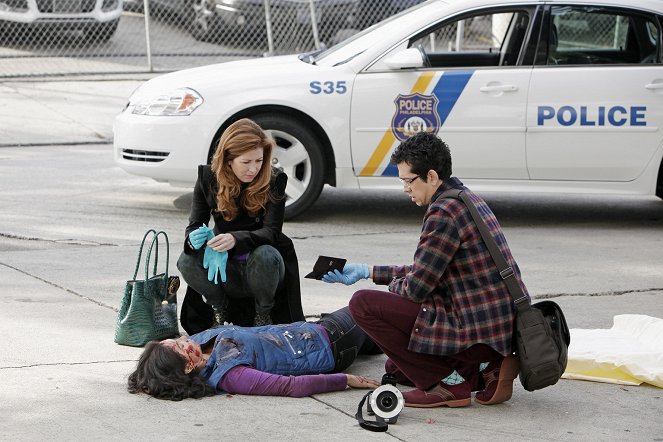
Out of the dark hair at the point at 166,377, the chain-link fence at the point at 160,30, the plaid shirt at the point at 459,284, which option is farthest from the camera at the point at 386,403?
the chain-link fence at the point at 160,30

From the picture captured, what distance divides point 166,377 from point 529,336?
144cm

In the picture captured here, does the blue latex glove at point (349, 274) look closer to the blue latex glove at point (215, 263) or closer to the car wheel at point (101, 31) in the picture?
the blue latex glove at point (215, 263)

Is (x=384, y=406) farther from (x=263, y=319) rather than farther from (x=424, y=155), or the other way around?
(x=263, y=319)

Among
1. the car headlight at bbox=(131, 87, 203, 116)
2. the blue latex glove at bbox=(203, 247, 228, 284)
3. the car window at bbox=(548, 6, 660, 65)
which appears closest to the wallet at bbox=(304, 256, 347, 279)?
the blue latex glove at bbox=(203, 247, 228, 284)

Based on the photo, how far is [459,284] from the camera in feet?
15.3

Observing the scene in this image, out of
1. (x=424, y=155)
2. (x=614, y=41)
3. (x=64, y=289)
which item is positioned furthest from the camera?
(x=614, y=41)

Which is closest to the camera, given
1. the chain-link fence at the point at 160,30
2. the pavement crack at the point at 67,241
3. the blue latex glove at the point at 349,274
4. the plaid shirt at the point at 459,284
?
the plaid shirt at the point at 459,284

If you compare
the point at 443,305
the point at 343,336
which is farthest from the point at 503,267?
the point at 343,336

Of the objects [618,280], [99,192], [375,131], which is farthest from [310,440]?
[99,192]

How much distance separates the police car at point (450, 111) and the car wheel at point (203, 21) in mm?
7419

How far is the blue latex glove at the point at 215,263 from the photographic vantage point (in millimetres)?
5582

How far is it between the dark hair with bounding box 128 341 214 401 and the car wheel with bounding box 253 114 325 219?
3765mm

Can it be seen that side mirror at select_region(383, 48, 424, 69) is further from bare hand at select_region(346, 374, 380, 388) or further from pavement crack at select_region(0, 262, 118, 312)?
bare hand at select_region(346, 374, 380, 388)

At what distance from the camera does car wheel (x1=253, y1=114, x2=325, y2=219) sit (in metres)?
8.45
